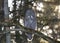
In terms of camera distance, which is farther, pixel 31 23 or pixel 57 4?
pixel 57 4

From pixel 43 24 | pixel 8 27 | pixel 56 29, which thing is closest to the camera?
pixel 8 27

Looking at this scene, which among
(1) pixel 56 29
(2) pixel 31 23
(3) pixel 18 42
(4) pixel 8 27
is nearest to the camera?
(4) pixel 8 27

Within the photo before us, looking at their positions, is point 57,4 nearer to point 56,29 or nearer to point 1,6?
point 56,29

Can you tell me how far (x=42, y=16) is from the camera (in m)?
2.00

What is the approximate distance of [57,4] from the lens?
2.07 m

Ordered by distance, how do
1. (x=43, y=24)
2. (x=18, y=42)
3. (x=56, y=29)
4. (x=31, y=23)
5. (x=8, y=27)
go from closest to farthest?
(x=8, y=27) < (x=31, y=23) < (x=18, y=42) < (x=43, y=24) < (x=56, y=29)

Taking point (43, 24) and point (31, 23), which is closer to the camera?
point (31, 23)

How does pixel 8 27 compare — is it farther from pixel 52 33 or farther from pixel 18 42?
pixel 52 33

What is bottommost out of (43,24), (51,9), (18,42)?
(18,42)

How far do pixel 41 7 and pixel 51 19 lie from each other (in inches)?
6.6

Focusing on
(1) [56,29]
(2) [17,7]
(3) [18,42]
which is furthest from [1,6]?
(1) [56,29]

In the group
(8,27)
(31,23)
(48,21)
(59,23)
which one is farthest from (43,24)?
(8,27)

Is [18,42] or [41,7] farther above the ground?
[41,7]

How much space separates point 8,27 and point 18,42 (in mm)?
691
